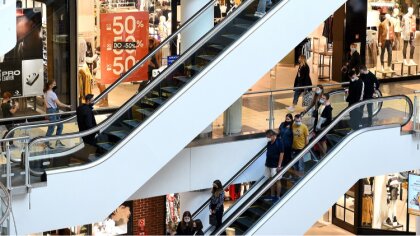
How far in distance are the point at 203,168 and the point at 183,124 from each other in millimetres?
2219

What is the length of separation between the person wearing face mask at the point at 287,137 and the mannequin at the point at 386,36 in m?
7.90

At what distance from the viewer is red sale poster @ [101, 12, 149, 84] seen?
2422 cm

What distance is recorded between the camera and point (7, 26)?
15758 mm

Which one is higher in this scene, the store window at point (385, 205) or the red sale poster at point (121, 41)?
the red sale poster at point (121, 41)

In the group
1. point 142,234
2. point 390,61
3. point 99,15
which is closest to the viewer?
point 99,15

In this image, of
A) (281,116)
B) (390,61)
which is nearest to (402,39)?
(390,61)

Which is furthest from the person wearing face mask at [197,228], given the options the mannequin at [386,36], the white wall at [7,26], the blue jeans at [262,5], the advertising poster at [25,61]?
the mannequin at [386,36]

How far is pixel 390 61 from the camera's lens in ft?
92.4

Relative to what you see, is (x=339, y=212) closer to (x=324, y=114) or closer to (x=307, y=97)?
(x=307, y=97)

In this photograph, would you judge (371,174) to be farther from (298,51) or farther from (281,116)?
(298,51)

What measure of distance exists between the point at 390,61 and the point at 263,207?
9.25m

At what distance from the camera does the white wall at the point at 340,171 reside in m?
20.1

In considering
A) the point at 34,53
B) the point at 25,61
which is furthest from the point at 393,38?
the point at 25,61

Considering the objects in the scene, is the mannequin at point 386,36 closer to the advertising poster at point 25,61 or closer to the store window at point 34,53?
the store window at point 34,53
